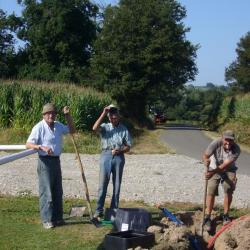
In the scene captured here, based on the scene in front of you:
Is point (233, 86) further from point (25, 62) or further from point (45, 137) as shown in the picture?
point (45, 137)

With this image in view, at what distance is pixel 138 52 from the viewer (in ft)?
157

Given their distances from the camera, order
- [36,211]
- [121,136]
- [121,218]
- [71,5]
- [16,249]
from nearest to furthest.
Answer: [16,249], [121,218], [121,136], [36,211], [71,5]

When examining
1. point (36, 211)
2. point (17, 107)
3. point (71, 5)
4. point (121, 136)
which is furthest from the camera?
point (71, 5)

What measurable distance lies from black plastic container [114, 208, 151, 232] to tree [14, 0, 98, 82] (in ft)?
142

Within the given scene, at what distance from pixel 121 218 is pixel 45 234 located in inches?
44.2

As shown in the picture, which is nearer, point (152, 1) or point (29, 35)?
point (152, 1)

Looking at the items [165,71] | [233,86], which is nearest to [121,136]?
[165,71]

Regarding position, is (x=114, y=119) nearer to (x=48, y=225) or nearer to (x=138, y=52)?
(x=48, y=225)

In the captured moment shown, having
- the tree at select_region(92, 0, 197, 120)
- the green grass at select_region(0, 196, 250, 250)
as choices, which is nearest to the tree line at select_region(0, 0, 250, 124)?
the tree at select_region(92, 0, 197, 120)

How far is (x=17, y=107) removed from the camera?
1033 inches

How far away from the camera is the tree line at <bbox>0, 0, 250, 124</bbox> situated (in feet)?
157

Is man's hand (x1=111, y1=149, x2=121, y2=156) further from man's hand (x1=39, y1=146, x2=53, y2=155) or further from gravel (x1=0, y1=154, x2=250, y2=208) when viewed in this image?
gravel (x1=0, y1=154, x2=250, y2=208)

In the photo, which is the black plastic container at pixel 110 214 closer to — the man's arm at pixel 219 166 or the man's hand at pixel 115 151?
the man's hand at pixel 115 151

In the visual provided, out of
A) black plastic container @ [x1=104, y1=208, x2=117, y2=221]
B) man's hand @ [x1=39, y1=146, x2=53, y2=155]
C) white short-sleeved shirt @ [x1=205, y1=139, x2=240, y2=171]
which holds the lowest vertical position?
black plastic container @ [x1=104, y1=208, x2=117, y2=221]
